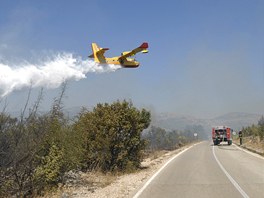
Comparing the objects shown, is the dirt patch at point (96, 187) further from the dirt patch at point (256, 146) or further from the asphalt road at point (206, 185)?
the dirt patch at point (256, 146)

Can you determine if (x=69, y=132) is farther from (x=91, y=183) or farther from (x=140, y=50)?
(x=140, y=50)

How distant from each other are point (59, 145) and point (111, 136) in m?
6.43

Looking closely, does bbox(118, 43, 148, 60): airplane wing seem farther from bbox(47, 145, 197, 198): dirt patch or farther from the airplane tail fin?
bbox(47, 145, 197, 198): dirt patch

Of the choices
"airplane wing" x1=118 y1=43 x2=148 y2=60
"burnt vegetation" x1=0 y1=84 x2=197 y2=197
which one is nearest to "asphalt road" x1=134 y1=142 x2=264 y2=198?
"burnt vegetation" x1=0 y1=84 x2=197 y2=197

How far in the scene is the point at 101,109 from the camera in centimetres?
2117

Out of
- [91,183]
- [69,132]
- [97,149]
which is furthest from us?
[97,149]

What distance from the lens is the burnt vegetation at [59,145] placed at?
11.6 m

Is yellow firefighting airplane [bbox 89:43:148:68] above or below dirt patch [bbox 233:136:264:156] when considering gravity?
above

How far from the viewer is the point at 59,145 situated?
1423 centimetres

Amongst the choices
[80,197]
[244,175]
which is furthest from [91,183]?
[244,175]

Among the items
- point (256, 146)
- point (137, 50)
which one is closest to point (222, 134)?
point (256, 146)

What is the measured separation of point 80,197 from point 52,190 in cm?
154

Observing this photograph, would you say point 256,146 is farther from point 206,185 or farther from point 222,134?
point 206,185

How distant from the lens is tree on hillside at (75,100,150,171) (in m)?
20.4
